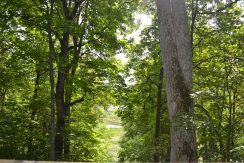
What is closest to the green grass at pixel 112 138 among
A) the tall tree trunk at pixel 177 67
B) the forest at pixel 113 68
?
the forest at pixel 113 68

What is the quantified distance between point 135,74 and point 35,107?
6552 mm

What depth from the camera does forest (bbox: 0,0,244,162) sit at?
5.96 metres

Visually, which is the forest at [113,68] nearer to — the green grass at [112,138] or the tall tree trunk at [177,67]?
the tall tree trunk at [177,67]

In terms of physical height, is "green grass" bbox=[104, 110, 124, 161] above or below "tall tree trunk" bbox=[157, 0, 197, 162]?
below

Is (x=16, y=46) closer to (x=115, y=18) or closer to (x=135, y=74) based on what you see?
(x=115, y=18)

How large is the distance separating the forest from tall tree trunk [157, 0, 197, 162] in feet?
0.06

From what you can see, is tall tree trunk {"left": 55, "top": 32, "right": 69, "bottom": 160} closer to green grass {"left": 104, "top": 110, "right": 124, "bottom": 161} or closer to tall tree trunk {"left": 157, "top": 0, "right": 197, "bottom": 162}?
green grass {"left": 104, "top": 110, "right": 124, "bottom": 161}

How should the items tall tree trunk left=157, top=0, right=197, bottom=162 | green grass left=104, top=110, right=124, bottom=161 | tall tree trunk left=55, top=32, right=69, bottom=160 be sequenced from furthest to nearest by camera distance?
green grass left=104, top=110, right=124, bottom=161, tall tree trunk left=55, top=32, right=69, bottom=160, tall tree trunk left=157, top=0, right=197, bottom=162

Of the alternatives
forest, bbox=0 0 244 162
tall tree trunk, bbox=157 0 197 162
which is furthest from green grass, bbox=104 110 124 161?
tall tree trunk, bbox=157 0 197 162

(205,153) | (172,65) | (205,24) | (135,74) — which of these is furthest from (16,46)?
(205,153)

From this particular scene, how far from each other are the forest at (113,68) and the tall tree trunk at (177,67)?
0.02m

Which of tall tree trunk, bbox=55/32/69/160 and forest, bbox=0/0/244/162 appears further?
tall tree trunk, bbox=55/32/69/160

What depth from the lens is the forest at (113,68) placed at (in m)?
5.96

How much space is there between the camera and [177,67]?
233 inches
